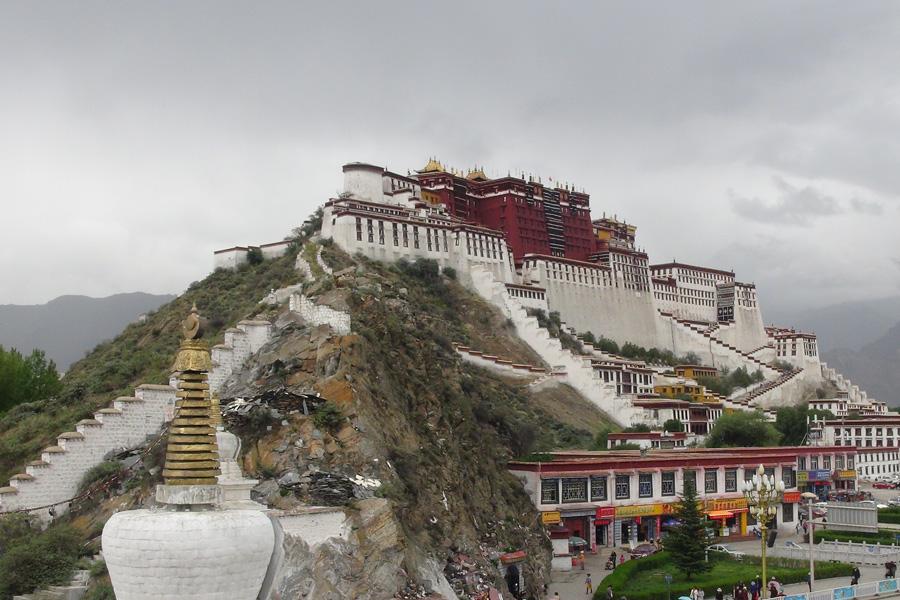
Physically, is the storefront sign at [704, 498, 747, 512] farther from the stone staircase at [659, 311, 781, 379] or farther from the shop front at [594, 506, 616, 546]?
the stone staircase at [659, 311, 781, 379]

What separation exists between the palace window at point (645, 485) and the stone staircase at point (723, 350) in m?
55.3

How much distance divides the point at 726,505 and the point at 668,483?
13.3ft

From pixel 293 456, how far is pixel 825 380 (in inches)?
3391

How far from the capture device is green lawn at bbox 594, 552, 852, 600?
31328 mm

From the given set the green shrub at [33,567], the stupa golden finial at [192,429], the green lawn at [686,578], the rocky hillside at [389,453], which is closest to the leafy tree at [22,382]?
the rocky hillside at [389,453]

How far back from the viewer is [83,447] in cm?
2945

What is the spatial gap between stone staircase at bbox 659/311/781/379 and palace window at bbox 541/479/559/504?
6015 centimetres

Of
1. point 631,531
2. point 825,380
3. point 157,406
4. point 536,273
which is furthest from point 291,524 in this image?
point 825,380

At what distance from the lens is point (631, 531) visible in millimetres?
43594

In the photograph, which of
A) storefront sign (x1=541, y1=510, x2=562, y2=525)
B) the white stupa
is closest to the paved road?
storefront sign (x1=541, y1=510, x2=562, y2=525)

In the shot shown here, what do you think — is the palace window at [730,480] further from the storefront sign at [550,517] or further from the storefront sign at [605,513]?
the storefront sign at [550,517]

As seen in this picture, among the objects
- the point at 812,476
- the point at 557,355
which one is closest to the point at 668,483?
the point at 812,476

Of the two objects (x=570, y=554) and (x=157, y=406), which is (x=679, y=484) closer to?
(x=570, y=554)

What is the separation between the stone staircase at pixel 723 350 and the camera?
97.4m
